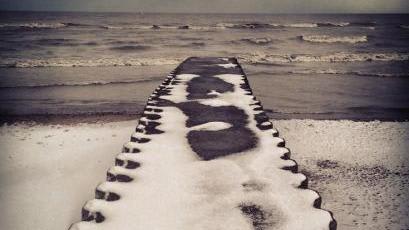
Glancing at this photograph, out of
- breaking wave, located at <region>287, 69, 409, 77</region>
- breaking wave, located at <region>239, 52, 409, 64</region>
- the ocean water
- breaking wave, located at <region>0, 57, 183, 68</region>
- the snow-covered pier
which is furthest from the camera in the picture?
breaking wave, located at <region>239, 52, 409, 64</region>

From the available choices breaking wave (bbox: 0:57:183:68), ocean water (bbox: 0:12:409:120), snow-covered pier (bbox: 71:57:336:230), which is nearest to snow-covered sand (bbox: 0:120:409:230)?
snow-covered pier (bbox: 71:57:336:230)

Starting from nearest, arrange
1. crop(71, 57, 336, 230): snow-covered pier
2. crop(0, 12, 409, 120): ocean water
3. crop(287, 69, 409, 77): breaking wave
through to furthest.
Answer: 1. crop(71, 57, 336, 230): snow-covered pier
2. crop(0, 12, 409, 120): ocean water
3. crop(287, 69, 409, 77): breaking wave

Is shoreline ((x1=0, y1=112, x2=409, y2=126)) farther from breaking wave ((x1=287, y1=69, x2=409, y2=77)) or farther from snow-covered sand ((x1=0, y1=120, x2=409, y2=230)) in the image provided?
breaking wave ((x1=287, y1=69, x2=409, y2=77))

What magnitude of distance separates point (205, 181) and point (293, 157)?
10.3ft

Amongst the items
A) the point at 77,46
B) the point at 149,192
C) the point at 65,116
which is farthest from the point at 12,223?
the point at 77,46

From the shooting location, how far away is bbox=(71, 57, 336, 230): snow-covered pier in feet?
5.75

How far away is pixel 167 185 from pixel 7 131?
17.2 feet

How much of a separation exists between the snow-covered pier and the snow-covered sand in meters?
1.21

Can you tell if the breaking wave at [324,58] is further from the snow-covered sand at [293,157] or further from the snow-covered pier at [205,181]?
the snow-covered pier at [205,181]

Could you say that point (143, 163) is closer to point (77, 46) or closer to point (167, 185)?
point (167, 185)

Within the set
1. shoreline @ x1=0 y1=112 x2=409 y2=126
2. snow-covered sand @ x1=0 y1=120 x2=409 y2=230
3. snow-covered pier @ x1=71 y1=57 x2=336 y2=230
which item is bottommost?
shoreline @ x1=0 y1=112 x2=409 y2=126

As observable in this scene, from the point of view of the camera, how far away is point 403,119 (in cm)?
743

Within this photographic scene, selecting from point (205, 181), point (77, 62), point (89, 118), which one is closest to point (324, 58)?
point (77, 62)

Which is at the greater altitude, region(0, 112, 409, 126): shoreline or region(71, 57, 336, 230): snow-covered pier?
region(71, 57, 336, 230): snow-covered pier
